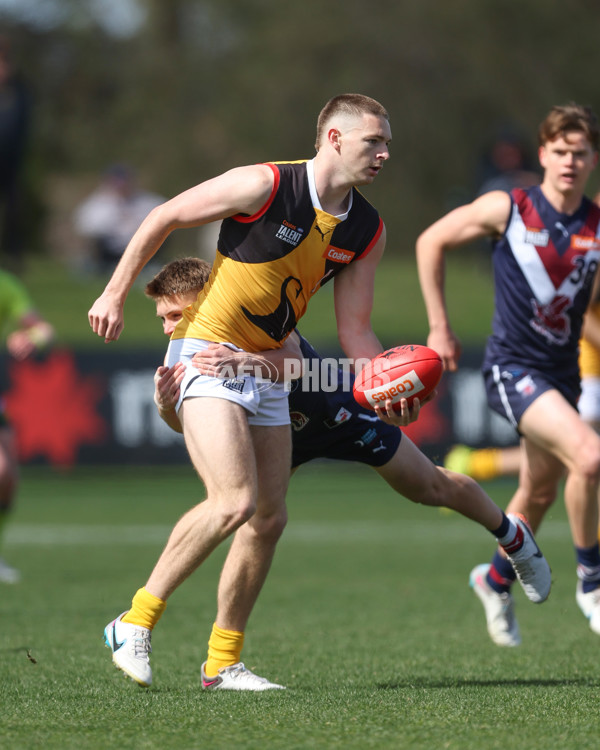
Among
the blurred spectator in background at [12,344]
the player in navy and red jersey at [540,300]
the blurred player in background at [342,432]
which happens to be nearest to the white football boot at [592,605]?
the player in navy and red jersey at [540,300]

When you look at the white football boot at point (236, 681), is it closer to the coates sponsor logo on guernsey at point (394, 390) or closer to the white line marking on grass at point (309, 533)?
the coates sponsor logo on guernsey at point (394, 390)

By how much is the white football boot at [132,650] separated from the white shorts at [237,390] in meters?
0.92

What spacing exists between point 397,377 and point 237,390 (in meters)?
0.66

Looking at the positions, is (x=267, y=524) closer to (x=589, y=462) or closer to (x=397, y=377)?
(x=397, y=377)

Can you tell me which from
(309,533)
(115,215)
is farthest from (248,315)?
(115,215)

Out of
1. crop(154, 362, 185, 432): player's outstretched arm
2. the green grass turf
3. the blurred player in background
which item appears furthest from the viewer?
the blurred player in background

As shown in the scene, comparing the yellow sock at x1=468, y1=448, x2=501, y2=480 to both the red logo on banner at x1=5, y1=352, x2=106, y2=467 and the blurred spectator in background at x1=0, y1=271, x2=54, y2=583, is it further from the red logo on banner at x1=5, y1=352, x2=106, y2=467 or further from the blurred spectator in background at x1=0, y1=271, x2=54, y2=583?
the red logo on banner at x1=5, y1=352, x2=106, y2=467

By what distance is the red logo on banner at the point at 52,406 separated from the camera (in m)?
15.4

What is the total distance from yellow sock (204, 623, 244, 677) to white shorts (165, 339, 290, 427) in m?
0.93

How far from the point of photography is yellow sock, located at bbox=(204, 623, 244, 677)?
536 centimetres

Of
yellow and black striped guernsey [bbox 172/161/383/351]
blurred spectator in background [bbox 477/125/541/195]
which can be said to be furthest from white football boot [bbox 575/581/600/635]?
blurred spectator in background [bbox 477/125/541/195]

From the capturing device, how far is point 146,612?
5070 millimetres

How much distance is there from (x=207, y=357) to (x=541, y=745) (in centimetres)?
204

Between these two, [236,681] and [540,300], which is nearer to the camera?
[236,681]
